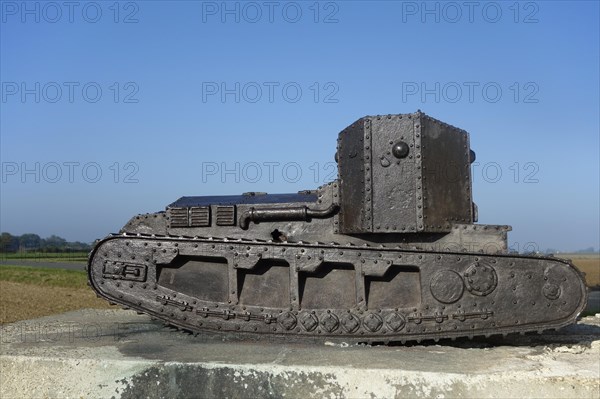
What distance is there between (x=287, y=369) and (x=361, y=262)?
1.79 m

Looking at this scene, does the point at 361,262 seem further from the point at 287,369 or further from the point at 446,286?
the point at 287,369

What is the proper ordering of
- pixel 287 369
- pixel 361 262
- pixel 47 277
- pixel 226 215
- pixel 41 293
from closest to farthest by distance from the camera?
pixel 287 369
pixel 361 262
pixel 226 215
pixel 41 293
pixel 47 277

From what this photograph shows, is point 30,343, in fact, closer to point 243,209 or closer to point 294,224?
point 243,209

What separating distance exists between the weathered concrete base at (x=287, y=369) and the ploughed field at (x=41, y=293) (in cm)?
1239

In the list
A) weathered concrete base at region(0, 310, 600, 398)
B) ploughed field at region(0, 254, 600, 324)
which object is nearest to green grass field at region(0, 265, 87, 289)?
ploughed field at region(0, 254, 600, 324)

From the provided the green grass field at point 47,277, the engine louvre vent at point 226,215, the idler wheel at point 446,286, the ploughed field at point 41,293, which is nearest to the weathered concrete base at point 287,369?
the idler wheel at point 446,286

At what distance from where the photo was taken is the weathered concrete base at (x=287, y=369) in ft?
16.8

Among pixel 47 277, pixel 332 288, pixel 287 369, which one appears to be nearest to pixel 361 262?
pixel 332 288

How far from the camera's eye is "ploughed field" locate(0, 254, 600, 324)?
20906mm

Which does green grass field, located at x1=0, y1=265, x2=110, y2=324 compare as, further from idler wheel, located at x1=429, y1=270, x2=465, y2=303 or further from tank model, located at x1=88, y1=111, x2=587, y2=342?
idler wheel, located at x1=429, y1=270, x2=465, y2=303

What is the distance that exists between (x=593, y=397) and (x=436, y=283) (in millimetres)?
2010

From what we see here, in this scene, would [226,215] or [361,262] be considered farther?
[226,215]

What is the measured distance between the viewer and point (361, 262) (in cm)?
680

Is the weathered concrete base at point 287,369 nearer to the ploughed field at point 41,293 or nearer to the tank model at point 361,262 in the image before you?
the tank model at point 361,262
